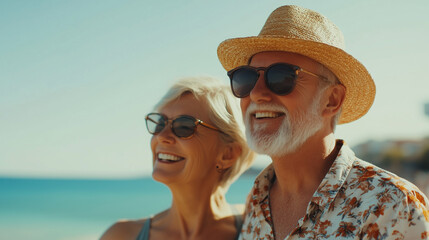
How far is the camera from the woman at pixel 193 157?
11.3 ft

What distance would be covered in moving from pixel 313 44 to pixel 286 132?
22.2 inches

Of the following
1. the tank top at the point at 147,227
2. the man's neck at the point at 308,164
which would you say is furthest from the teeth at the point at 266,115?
the tank top at the point at 147,227

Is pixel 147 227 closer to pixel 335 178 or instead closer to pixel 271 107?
pixel 271 107

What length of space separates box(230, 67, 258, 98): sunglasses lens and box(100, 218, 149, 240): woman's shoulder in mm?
1467

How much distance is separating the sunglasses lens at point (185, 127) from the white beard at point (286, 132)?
74 cm

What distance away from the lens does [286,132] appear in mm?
2695

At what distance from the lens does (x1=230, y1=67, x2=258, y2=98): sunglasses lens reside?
9.13ft

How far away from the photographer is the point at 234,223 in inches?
140

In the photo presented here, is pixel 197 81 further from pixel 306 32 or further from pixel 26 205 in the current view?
pixel 26 205

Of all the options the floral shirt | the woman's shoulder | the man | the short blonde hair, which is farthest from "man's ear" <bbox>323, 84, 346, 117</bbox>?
the woman's shoulder

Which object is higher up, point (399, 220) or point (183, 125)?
point (183, 125)

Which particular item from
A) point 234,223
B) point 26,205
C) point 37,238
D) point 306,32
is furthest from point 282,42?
point 26,205

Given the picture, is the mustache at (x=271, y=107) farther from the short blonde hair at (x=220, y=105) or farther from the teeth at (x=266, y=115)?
the short blonde hair at (x=220, y=105)

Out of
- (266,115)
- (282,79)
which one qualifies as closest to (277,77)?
(282,79)
